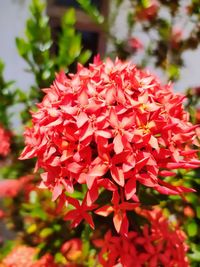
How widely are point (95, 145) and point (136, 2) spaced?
126 cm

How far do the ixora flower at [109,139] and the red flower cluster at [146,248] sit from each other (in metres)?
0.16

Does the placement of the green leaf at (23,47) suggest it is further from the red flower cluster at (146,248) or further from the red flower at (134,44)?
the red flower at (134,44)

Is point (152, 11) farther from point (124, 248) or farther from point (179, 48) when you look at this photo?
point (124, 248)

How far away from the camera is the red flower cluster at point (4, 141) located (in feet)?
5.75

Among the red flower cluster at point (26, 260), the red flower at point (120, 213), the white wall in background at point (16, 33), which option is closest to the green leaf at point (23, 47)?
the red flower cluster at point (26, 260)

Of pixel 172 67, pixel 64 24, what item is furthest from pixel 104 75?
pixel 172 67

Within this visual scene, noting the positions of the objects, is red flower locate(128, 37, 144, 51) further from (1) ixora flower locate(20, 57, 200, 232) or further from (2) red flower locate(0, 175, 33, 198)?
(1) ixora flower locate(20, 57, 200, 232)

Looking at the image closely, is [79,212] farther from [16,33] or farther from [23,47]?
[16,33]

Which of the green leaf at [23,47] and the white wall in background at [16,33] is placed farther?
Answer: the white wall in background at [16,33]

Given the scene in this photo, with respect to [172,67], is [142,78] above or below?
below

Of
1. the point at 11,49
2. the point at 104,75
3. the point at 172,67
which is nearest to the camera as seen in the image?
the point at 104,75

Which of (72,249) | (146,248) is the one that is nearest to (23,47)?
(72,249)

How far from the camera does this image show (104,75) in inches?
38.9

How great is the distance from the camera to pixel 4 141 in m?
1.76
